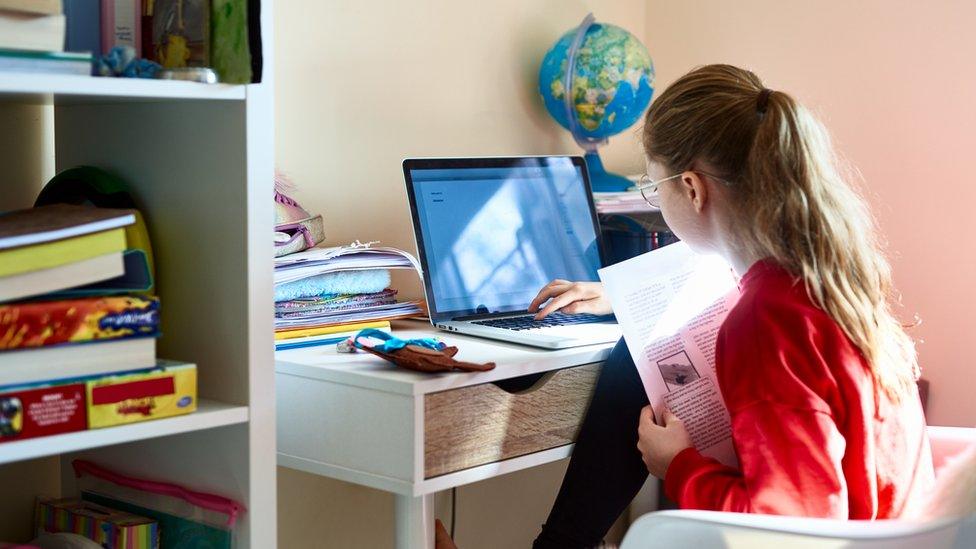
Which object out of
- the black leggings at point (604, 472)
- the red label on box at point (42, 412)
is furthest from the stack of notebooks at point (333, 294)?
the red label on box at point (42, 412)

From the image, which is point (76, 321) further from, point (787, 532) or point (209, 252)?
point (787, 532)

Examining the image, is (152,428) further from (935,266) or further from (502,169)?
(935,266)

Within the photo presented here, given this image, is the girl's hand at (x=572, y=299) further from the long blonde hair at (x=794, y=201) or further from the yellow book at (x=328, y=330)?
the long blonde hair at (x=794, y=201)

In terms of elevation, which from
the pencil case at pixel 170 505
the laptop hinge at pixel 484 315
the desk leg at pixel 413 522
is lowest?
the desk leg at pixel 413 522

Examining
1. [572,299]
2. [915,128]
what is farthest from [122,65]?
[915,128]

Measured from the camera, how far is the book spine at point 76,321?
3.36 ft

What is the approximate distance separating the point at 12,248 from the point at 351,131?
0.96m

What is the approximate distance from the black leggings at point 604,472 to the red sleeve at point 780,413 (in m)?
0.24

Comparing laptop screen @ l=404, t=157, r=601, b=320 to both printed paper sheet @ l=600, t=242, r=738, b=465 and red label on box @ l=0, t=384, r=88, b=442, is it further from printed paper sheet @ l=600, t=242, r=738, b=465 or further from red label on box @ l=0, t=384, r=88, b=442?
red label on box @ l=0, t=384, r=88, b=442

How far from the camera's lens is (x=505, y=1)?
2197mm

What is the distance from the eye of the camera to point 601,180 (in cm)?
218

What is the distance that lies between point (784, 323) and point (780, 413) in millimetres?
102

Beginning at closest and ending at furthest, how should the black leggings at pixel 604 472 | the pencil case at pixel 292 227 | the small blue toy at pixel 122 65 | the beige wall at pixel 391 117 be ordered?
1. the small blue toy at pixel 122 65
2. the black leggings at pixel 604 472
3. the pencil case at pixel 292 227
4. the beige wall at pixel 391 117

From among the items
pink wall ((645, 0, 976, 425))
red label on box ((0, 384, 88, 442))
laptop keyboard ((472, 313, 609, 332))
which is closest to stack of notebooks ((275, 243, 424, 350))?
laptop keyboard ((472, 313, 609, 332))
